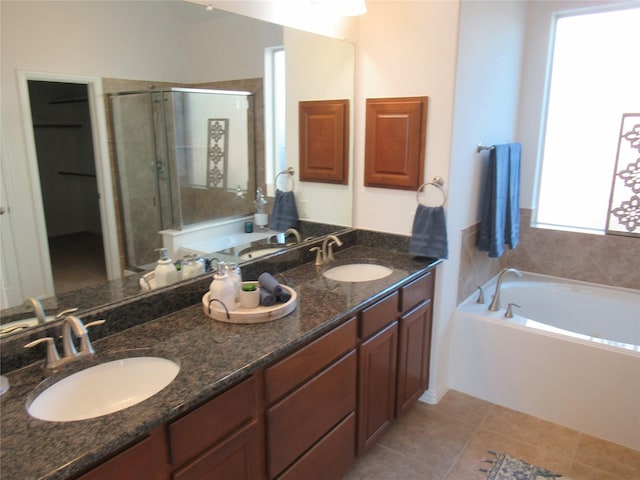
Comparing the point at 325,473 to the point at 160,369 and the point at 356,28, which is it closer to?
the point at 160,369

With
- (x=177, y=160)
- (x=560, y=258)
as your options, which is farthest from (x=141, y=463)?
(x=560, y=258)

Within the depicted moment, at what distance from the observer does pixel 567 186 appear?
3.40 meters

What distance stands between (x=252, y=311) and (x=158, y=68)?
38.7 inches

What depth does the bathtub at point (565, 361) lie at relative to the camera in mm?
2410

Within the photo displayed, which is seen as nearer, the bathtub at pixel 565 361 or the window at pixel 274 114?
the window at pixel 274 114

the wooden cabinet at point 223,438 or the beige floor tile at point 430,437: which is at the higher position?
the wooden cabinet at point 223,438

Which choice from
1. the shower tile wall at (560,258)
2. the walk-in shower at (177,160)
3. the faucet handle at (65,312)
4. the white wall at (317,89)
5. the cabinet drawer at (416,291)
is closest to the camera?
the faucet handle at (65,312)

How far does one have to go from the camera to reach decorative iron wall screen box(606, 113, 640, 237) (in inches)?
121

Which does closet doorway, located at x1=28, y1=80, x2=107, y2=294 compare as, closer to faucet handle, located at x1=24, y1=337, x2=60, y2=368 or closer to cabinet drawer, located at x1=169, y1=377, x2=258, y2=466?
faucet handle, located at x1=24, y1=337, x2=60, y2=368

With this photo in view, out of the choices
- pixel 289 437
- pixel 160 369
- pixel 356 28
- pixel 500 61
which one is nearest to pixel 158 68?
pixel 160 369

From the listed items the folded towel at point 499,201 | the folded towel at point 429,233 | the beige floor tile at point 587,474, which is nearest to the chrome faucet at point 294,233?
the folded towel at point 429,233

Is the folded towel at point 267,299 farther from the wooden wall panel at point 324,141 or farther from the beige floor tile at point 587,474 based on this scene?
the beige floor tile at point 587,474

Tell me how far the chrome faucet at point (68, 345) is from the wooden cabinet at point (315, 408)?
568 millimetres

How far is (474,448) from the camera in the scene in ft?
7.84
